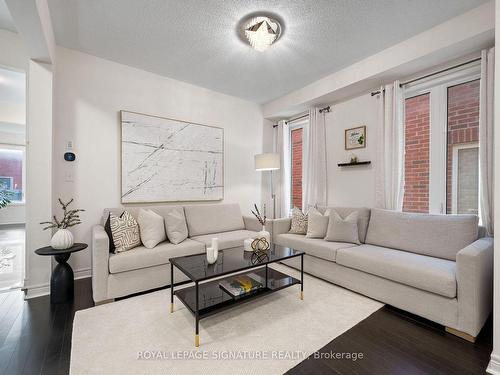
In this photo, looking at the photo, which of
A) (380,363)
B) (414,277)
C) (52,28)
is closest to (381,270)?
(414,277)

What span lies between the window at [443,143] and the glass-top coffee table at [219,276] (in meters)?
1.77

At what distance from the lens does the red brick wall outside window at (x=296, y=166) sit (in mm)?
4426

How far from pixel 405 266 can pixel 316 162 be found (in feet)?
6.94

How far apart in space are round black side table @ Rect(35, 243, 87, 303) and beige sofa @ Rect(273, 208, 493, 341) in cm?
241

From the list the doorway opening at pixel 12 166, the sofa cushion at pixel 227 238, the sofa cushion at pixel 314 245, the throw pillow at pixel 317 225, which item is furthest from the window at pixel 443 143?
the doorway opening at pixel 12 166

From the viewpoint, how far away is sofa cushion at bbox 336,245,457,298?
1828 mm

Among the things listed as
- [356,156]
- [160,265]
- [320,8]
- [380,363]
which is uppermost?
[320,8]

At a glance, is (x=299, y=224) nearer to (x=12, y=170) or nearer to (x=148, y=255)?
(x=148, y=255)

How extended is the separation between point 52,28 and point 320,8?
259cm

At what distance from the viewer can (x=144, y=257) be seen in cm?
244

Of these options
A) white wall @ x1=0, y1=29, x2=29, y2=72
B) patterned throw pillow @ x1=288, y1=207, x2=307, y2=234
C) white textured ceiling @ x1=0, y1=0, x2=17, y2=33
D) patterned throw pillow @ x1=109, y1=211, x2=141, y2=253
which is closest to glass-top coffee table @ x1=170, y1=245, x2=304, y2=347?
patterned throw pillow @ x1=109, y1=211, x2=141, y2=253

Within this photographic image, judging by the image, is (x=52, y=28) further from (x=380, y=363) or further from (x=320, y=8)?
(x=380, y=363)

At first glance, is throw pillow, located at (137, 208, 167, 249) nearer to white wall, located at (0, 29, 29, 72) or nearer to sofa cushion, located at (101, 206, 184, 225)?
sofa cushion, located at (101, 206, 184, 225)

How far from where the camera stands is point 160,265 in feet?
8.40
